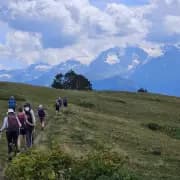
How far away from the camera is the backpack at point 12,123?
2472 centimetres

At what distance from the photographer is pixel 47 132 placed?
126 ft

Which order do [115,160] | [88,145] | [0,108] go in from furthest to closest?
[0,108] → [88,145] → [115,160]

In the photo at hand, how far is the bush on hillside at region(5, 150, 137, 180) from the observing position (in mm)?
15875

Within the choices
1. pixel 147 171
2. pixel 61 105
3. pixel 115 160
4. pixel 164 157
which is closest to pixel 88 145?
pixel 164 157

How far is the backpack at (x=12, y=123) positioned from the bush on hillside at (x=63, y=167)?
785 cm

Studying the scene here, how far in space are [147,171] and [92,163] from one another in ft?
31.1

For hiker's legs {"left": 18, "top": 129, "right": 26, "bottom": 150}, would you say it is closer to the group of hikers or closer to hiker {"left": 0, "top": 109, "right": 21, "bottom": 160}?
the group of hikers

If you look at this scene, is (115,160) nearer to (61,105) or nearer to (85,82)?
(61,105)

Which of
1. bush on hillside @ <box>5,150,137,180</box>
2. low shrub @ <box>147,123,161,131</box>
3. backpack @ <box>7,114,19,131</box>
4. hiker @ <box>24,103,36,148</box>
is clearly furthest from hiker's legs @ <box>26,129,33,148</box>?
low shrub @ <box>147,123,161,131</box>

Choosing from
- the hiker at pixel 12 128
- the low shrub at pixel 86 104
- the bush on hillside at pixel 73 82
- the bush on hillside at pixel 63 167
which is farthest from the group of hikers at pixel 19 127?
the bush on hillside at pixel 73 82

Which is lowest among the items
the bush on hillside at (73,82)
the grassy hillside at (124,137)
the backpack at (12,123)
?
the grassy hillside at (124,137)

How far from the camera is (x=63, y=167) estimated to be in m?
16.8

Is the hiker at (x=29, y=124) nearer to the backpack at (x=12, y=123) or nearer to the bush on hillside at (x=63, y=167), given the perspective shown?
the backpack at (x=12, y=123)

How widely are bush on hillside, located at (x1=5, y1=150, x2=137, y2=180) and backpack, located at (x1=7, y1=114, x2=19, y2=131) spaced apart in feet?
25.7
